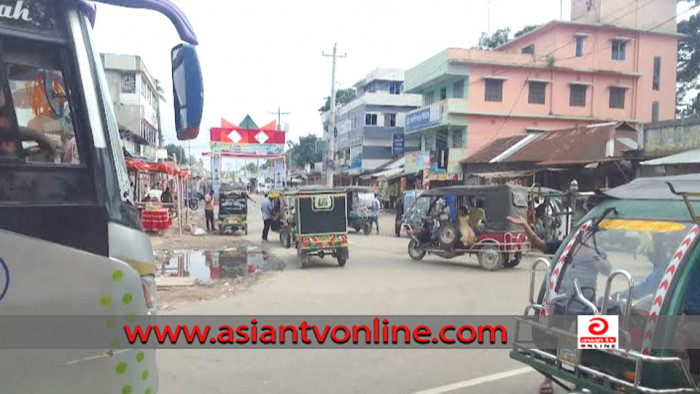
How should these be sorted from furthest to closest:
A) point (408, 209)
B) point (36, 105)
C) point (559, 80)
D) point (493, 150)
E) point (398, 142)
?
1. point (398, 142)
2. point (559, 80)
3. point (493, 150)
4. point (408, 209)
5. point (36, 105)

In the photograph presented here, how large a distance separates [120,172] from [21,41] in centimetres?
70

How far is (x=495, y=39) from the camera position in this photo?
43.3 meters

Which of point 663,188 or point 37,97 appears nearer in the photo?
point 37,97

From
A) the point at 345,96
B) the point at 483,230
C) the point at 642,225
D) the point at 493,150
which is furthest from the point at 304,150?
the point at 642,225

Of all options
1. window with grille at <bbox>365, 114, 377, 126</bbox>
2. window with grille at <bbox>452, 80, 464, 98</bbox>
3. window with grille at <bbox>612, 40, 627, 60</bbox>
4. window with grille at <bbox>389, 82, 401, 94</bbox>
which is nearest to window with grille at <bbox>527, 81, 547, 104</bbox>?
window with grille at <bbox>452, 80, 464, 98</bbox>

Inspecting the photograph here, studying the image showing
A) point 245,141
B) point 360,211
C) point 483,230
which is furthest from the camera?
point 245,141

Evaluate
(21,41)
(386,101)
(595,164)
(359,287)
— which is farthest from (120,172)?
(386,101)

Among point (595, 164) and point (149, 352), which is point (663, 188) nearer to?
point (149, 352)

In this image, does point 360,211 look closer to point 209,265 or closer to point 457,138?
point 209,265

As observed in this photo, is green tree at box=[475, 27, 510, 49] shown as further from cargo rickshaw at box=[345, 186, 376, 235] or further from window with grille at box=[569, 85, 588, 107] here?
cargo rickshaw at box=[345, 186, 376, 235]

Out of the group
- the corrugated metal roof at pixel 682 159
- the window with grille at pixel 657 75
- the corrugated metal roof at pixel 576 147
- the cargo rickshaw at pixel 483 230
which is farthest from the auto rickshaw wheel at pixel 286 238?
the window with grille at pixel 657 75

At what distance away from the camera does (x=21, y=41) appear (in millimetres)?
2383

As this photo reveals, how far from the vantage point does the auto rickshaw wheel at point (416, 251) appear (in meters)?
13.9

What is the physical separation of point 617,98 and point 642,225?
34.5m
